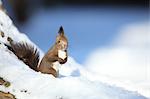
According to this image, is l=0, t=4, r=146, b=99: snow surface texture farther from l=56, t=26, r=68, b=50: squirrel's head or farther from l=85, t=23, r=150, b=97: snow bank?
l=85, t=23, r=150, b=97: snow bank

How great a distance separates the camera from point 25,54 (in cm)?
581

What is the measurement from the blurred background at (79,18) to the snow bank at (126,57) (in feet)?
0.74

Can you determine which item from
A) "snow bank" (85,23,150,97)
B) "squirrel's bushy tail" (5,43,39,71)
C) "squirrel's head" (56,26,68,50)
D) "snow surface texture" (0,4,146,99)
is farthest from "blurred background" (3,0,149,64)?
"snow surface texture" (0,4,146,99)

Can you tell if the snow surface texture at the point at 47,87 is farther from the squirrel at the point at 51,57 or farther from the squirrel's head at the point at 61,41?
the squirrel's head at the point at 61,41

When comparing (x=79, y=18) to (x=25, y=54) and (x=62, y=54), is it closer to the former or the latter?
(x=25, y=54)

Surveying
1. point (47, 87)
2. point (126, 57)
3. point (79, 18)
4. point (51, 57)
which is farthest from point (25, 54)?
point (79, 18)

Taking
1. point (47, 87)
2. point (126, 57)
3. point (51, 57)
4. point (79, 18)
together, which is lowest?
point (47, 87)

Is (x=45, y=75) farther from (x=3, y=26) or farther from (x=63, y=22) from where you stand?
(x=63, y=22)

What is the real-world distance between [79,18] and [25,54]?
27.8 ft

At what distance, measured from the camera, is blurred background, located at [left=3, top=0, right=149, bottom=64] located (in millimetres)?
12398

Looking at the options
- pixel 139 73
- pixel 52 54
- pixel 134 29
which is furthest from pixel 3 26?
pixel 134 29

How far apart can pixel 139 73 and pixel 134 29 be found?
4.13 metres

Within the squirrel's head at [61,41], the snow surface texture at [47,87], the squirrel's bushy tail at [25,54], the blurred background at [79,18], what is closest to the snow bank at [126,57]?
the blurred background at [79,18]

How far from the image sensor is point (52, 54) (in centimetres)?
565
